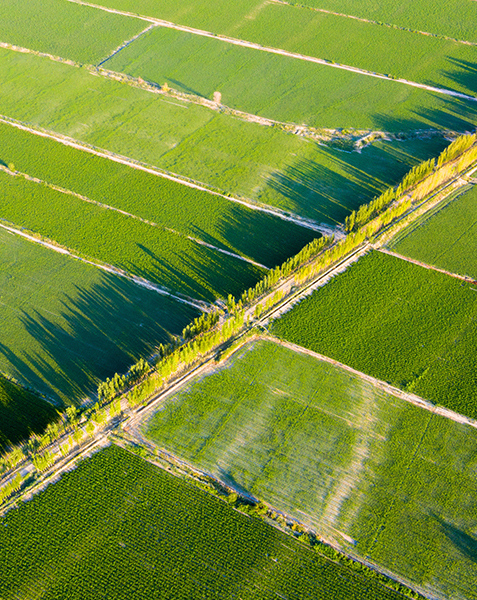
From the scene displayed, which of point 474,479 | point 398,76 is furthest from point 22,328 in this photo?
point 398,76

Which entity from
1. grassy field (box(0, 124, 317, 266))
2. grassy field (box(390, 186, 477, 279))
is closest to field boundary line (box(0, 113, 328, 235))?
grassy field (box(0, 124, 317, 266))

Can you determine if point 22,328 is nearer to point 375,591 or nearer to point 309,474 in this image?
point 309,474

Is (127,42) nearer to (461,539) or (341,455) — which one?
(341,455)

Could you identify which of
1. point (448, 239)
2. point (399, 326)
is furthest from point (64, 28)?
point (399, 326)

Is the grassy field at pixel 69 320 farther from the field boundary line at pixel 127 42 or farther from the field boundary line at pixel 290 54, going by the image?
the field boundary line at pixel 290 54

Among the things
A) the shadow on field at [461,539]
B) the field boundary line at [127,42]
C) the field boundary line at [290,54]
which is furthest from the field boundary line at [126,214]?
the field boundary line at [290,54]

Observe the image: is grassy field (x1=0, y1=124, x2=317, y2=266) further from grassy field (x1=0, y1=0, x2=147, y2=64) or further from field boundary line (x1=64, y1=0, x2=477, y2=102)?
field boundary line (x1=64, y1=0, x2=477, y2=102)
